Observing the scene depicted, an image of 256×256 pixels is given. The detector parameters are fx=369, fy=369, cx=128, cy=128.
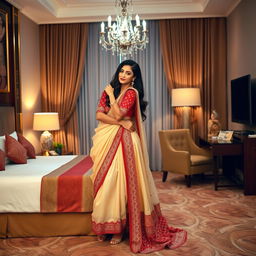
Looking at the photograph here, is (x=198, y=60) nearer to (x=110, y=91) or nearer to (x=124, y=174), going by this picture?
→ (x=110, y=91)

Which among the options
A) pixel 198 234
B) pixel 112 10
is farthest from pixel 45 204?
pixel 112 10

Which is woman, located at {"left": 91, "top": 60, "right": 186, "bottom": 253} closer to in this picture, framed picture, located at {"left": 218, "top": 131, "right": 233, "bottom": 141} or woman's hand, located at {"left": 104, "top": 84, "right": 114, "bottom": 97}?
woman's hand, located at {"left": 104, "top": 84, "right": 114, "bottom": 97}

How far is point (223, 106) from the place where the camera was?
6512 millimetres

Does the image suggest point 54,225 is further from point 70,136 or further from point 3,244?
point 70,136

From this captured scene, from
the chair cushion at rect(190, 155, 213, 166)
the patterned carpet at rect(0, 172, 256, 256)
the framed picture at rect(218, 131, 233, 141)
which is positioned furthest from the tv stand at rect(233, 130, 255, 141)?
the patterned carpet at rect(0, 172, 256, 256)

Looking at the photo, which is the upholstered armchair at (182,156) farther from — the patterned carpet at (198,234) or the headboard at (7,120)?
the headboard at (7,120)

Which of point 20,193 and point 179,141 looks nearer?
point 20,193

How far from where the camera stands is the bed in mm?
3264

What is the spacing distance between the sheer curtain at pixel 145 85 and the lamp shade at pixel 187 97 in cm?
64

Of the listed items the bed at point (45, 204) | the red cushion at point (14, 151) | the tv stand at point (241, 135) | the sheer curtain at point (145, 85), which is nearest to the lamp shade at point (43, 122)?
the sheer curtain at point (145, 85)

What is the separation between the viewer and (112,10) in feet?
20.4

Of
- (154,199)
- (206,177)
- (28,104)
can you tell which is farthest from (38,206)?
(206,177)

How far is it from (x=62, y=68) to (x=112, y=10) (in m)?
1.36

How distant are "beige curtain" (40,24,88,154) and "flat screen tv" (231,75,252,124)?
2726mm
